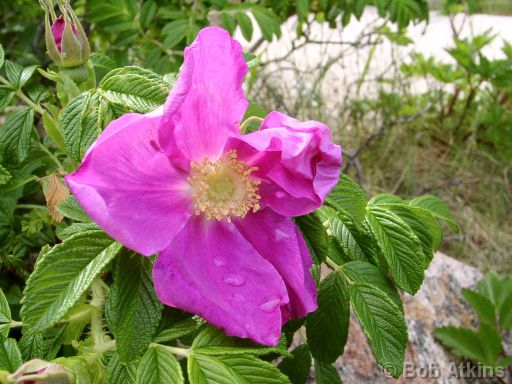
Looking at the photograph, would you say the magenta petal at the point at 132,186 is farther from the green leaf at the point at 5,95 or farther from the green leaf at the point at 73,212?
the green leaf at the point at 5,95

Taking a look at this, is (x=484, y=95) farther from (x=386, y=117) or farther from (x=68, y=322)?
(x=68, y=322)

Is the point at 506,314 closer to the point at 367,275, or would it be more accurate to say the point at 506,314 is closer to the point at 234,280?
the point at 367,275

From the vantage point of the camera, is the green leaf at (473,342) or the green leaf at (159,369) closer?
the green leaf at (159,369)

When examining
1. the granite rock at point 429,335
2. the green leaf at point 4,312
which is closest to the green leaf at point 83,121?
the green leaf at point 4,312

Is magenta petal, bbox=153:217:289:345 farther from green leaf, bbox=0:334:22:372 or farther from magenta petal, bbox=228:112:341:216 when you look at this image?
green leaf, bbox=0:334:22:372

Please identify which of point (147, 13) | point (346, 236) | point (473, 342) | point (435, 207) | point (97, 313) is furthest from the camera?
point (147, 13)

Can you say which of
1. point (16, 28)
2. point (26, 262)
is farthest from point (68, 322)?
point (16, 28)

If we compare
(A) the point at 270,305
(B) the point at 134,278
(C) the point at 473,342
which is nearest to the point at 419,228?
(A) the point at 270,305
